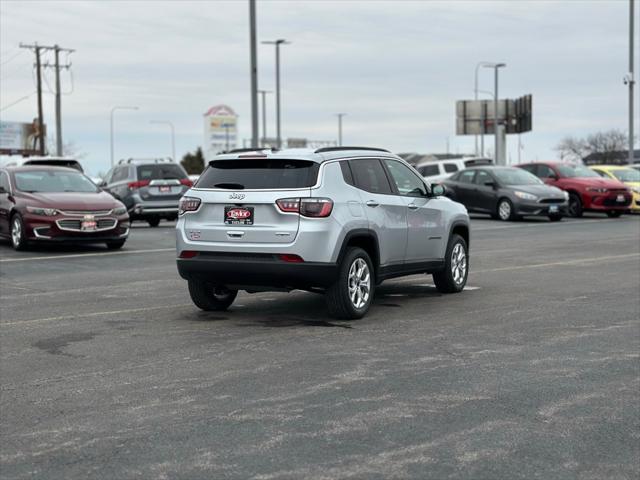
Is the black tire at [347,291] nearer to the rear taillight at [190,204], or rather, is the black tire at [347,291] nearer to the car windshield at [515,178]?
the rear taillight at [190,204]

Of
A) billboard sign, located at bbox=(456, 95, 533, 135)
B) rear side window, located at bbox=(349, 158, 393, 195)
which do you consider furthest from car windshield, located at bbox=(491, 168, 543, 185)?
billboard sign, located at bbox=(456, 95, 533, 135)

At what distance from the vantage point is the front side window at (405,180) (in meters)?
11.0

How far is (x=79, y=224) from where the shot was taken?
1783cm

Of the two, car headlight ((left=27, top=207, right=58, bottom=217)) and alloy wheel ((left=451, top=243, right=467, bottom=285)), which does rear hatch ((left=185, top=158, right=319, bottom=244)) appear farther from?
car headlight ((left=27, top=207, right=58, bottom=217))

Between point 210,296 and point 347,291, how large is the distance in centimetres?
161

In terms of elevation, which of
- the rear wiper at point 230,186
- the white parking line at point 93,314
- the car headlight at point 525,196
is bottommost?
the white parking line at point 93,314

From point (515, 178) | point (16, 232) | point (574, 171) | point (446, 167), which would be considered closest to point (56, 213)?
point (16, 232)

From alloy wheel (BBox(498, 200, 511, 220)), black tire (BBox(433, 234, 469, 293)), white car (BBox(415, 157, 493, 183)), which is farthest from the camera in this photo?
white car (BBox(415, 157, 493, 183))

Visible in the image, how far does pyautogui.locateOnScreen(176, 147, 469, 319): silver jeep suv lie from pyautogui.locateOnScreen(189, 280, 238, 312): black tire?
10mm

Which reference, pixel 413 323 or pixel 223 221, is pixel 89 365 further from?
pixel 413 323

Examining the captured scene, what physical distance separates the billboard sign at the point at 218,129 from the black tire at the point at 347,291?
5324 inches

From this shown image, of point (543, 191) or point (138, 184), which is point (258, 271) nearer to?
point (138, 184)

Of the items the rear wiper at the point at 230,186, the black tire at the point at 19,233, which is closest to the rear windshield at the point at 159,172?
the black tire at the point at 19,233

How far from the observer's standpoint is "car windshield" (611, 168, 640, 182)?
110 ft
